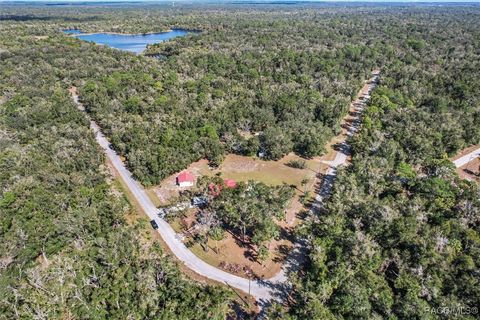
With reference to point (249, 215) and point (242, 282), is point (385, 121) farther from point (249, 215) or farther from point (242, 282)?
point (242, 282)

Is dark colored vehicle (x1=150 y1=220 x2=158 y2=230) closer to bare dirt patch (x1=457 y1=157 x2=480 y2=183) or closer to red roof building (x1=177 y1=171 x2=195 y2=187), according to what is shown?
red roof building (x1=177 y1=171 x2=195 y2=187)

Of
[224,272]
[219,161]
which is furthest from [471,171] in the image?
[224,272]

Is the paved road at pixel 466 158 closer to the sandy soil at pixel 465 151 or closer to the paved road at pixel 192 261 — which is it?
the sandy soil at pixel 465 151

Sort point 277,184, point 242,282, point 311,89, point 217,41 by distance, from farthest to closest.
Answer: point 217,41, point 311,89, point 277,184, point 242,282

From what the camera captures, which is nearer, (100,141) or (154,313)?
(154,313)

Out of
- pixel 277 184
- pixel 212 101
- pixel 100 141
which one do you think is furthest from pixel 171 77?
pixel 277 184

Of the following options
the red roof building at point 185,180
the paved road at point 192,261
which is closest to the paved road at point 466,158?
the paved road at point 192,261

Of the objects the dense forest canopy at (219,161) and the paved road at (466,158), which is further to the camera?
the paved road at (466,158)

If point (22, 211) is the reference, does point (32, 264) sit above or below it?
below
